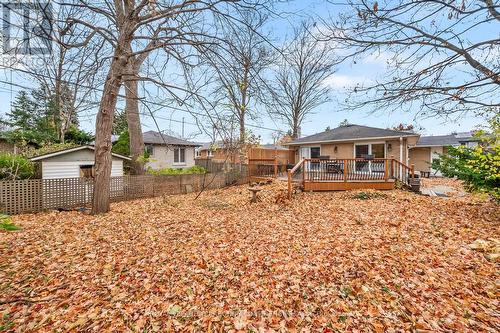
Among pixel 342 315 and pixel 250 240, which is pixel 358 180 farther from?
pixel 342 315

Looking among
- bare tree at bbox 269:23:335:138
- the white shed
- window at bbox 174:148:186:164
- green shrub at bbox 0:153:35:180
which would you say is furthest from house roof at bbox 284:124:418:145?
green shrub at bbox 0:153:35:180

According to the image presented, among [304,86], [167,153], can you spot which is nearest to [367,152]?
[304,86]

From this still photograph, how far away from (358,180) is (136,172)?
36.5 feet

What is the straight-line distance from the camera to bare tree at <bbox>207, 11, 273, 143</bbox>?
487 cm

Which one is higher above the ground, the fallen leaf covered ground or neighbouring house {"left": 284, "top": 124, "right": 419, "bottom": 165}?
neighbouring house {"left": 284, "top": 124, "right": 419, "bottom": 165}

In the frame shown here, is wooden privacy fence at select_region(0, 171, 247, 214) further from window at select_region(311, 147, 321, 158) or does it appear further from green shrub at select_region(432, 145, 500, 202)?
window at select_region(311, 147, 321, 158)

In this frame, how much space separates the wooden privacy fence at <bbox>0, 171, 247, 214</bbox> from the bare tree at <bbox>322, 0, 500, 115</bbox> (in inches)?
205

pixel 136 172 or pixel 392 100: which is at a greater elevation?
pixel 392 100

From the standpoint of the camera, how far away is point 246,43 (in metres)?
5.54

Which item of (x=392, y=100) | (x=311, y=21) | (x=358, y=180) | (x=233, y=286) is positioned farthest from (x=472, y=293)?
(x=358, y=180)

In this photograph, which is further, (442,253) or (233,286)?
(442,253)

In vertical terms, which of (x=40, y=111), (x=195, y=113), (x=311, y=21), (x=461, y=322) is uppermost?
(x=40, y=111)

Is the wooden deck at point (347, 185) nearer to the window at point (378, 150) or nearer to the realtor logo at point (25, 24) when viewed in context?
the window at point (378, 150)

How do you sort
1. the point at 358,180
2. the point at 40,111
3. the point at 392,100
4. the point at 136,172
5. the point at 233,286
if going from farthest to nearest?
the point at 40,111
the point at 136,172
the point at 358,180
the point at 392,100
the point at 233,286
